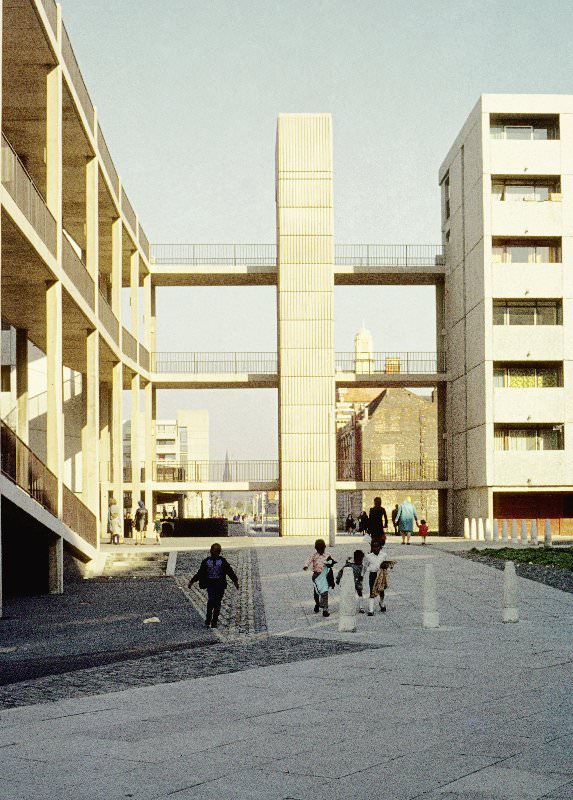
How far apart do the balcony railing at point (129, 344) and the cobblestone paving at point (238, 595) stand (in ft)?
31.9

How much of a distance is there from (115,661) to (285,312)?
35950 millimetres

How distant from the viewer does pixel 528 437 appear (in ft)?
155

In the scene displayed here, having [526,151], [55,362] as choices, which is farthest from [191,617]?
[526,151]

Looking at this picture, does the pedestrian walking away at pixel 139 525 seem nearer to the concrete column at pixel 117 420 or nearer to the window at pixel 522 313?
the concrete column at pixel 117 420

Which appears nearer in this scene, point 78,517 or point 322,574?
point 322,574

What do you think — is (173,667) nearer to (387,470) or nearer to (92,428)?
(92,428)

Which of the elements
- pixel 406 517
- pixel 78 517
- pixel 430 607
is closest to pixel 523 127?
pixel 406 517

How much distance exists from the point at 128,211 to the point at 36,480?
19692mm

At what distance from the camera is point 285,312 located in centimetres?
4831

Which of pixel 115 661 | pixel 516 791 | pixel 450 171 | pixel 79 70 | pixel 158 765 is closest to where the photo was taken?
pixel 516 791

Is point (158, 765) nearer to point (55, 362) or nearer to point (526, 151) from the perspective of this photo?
point (55, 362)

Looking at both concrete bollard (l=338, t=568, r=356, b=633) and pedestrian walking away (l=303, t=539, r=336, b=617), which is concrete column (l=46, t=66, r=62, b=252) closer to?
pedestrian walking away (l=303, t=539, r=336, b=617)

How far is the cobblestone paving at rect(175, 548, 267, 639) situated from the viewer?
56.4 feet

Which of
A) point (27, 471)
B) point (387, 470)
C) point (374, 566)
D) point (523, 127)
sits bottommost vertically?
point (374, 566)
